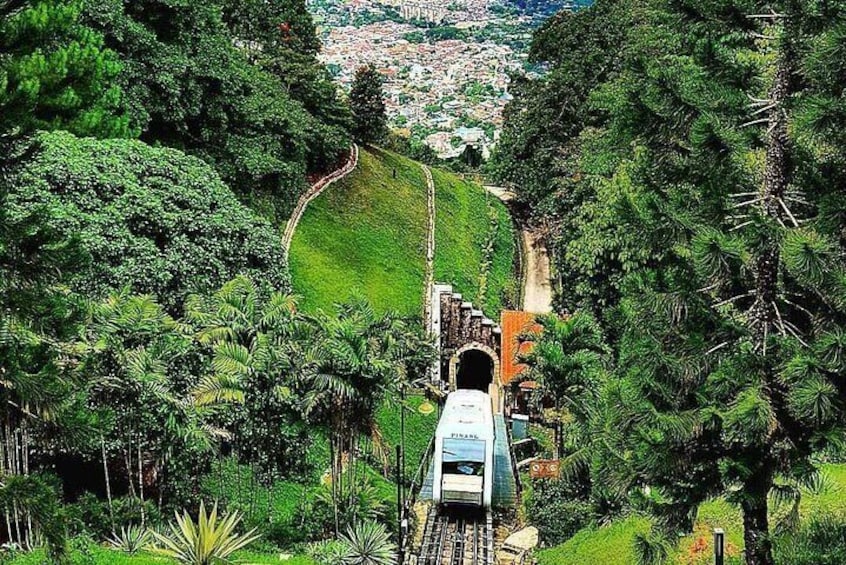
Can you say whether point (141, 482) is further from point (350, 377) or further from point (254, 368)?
point (350, 377)

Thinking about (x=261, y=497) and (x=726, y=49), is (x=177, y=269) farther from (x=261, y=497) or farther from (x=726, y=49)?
(x=726, y=49)

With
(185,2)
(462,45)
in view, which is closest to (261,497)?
(185,2)

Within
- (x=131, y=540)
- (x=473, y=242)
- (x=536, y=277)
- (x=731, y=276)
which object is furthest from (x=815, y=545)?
(x=536, y=277)

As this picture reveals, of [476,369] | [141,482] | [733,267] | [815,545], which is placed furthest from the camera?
[476,369]

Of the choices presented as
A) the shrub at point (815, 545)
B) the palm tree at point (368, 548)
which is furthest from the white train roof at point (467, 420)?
the shrub at point (815, 545)

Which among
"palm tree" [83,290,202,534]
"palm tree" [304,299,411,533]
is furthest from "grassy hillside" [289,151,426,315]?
"palm tree" [83,290,202,534]

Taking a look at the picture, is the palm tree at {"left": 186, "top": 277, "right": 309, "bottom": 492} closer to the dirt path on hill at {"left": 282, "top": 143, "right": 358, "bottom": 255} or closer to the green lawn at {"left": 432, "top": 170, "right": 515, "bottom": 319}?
the dirt path on hill at {"left": 282, "top": 143, "right": 358, "bottom": 255}

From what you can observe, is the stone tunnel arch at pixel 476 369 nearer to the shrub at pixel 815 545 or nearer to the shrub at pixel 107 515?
the shrub at pixel 107 515
